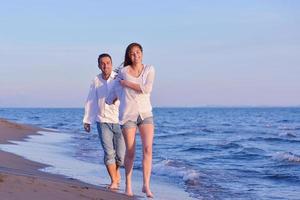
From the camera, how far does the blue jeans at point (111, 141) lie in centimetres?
699

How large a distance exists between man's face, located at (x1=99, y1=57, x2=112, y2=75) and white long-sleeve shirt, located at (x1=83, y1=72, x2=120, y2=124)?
0.08 metres

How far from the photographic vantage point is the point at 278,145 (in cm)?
2153

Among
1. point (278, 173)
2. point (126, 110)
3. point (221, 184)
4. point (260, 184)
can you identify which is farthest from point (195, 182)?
point (126, 110)

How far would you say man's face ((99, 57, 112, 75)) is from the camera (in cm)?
698

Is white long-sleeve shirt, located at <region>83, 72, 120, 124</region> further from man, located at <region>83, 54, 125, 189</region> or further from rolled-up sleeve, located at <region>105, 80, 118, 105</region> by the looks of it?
rolled-up sleeve, located at <region>105, 80, 118, 105</region>

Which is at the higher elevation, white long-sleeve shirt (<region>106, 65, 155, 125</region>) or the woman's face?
the woman's face

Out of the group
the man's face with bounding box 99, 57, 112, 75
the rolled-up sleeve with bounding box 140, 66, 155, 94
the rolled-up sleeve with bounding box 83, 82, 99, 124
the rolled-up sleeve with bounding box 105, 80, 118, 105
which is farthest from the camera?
the rolled-up sleeve with bounding box 83, 82, 99, 124

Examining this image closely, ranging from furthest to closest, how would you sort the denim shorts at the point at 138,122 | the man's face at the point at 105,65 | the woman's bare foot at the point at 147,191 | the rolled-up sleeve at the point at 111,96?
the man's face at the point at 105,65 < the rolled-up sleeve at the point at 111,96 < the woman's bare foot at the point at 147,191 < the denim shorts at the point at 138,122

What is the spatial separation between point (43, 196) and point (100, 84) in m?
2.13

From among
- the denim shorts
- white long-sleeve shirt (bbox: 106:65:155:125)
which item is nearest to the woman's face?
white long-sleeve shirt (bbox: 106:65:155:125)

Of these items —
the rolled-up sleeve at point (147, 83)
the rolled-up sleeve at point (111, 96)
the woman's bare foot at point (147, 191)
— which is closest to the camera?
the rolled-up sleeve at point (147, 83)

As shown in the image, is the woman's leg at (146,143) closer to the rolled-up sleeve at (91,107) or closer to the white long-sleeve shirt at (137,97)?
the white long-sleeve shirt at (137,97)

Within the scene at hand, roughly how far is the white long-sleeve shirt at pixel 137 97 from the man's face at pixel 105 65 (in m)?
0.90

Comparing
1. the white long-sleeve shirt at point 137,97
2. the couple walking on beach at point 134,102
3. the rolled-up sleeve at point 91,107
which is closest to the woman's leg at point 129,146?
the couple walking on beach at point 134,102
